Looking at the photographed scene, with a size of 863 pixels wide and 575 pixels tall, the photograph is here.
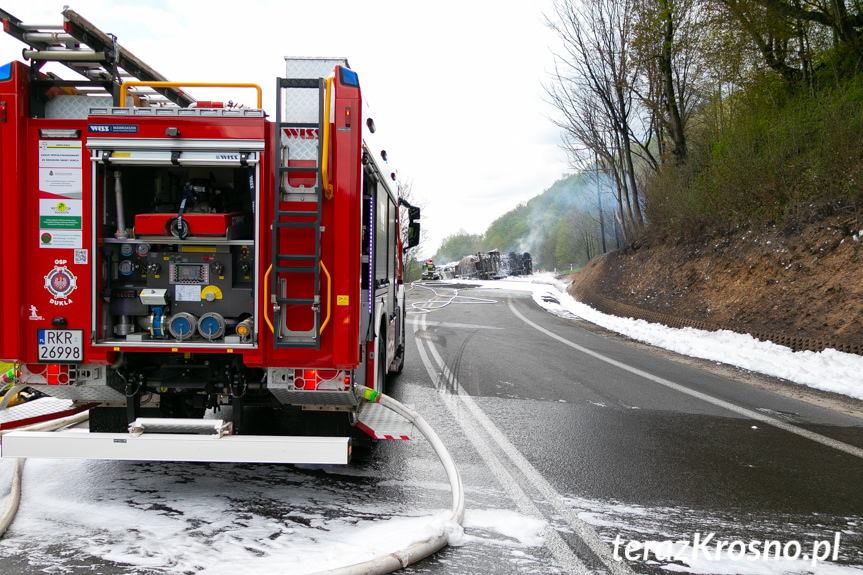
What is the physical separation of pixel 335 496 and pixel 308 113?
112 inches

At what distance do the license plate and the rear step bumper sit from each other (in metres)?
0.59

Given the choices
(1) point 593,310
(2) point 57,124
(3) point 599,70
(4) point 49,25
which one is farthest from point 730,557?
(3) point 599,70

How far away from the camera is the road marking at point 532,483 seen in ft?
10.8

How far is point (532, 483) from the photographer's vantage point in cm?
448

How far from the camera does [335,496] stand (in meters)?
4.14

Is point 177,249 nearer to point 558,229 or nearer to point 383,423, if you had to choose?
point 383,423

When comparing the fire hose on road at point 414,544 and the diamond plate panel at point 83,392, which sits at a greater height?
the diamond plate panel at point 83,392

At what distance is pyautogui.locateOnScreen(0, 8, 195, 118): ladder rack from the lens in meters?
4.02

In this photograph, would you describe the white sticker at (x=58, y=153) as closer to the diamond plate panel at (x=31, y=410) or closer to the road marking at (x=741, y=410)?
the diamond plate panel at (x=31, y=410)

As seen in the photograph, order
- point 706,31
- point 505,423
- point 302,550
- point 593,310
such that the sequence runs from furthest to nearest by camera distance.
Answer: point 593,310
point 706,31
point 505,423
point 302,550

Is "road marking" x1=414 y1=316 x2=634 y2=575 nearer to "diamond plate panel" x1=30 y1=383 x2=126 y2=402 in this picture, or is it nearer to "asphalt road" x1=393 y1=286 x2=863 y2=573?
"asphalt road" x1=393 y1=286 x2=863 y2=573

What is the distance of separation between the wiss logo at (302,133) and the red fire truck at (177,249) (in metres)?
0.01

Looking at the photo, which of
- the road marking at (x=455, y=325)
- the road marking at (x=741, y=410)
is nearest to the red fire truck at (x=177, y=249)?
the road marking at (x=741, y=410)

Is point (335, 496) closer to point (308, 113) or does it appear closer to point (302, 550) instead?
point (302, 550)
